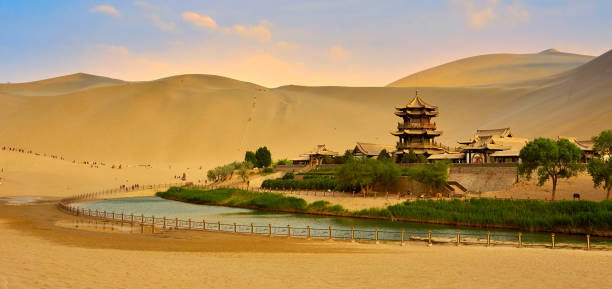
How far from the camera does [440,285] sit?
14.7 meters

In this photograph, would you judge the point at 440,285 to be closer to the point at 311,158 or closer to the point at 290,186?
the point at 290,186

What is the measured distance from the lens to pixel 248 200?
55062 millimetres

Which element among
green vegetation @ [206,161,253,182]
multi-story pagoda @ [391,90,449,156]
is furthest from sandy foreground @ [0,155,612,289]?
multi-story pagoda @ [391,90,449,156]

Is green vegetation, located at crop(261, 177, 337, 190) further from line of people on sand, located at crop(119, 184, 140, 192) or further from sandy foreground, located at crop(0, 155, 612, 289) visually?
sandy foreground, located at crop(0, 155, 612, 289)

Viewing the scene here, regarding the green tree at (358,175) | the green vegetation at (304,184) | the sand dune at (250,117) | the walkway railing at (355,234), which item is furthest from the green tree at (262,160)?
the walkway railing at (355,234)

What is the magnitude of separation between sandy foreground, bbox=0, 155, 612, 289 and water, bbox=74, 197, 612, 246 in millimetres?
4219

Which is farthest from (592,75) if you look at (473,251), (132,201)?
(473,251)

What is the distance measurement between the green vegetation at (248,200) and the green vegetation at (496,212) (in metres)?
0.09

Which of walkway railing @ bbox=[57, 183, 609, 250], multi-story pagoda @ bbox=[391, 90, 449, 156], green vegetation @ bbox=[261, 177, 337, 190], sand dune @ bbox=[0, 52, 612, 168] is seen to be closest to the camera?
walkway railing @ bbox=[57, 183, 609, 250]

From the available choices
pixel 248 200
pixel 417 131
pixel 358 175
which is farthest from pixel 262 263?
pixel 417 131

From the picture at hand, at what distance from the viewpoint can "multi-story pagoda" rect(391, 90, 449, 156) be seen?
73062 millimetres

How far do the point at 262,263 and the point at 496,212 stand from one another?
2326 centimetres

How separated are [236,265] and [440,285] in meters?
6.72

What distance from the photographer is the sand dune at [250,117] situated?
119375mm
